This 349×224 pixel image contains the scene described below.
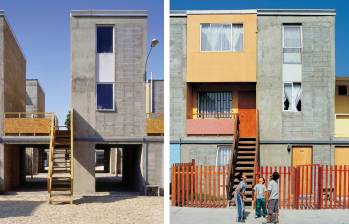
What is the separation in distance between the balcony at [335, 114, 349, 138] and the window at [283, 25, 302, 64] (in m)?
2.38

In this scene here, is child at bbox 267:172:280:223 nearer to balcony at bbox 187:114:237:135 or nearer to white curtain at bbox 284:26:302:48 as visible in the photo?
balcony at bbox 187:114:237:135

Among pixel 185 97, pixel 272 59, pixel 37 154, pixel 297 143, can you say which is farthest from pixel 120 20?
pixel 37 154

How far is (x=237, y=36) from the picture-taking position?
1744 cm

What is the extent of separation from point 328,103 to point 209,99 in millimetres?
4096

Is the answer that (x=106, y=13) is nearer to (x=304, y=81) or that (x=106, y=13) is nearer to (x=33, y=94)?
(x=304, y=81)

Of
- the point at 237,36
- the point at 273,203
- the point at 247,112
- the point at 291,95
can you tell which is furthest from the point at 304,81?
the point at 273,203

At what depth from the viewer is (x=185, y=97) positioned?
17391mm

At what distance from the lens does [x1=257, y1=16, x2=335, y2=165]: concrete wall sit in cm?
1739

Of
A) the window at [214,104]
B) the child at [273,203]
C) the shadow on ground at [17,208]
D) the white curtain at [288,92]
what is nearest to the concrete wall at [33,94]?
the shadow on ground at [17,208]

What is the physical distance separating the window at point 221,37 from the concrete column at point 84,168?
565 centimetres

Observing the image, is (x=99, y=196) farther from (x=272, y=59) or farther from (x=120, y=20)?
(x=272, y=59)

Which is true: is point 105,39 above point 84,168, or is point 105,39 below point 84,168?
above

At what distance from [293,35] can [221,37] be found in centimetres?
248

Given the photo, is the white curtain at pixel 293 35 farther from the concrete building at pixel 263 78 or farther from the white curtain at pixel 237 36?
the white curtain at pixel 237 36
